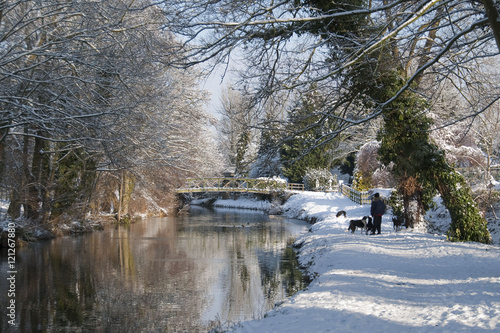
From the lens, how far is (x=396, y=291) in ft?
20.1

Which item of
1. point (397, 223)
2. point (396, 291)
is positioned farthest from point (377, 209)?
point (396, 291)

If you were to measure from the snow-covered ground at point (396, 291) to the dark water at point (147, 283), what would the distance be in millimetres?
1159

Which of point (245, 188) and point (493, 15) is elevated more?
point (493, 15)

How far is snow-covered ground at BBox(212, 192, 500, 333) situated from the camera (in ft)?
15.5

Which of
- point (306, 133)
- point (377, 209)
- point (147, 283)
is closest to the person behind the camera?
point (306, 133)

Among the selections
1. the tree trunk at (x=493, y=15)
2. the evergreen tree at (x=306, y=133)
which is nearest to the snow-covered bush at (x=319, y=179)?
the evergreen tree at (x=306, y=133)

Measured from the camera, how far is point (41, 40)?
1222 cm

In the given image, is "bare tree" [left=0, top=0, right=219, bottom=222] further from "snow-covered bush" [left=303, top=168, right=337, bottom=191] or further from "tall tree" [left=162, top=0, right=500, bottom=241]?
"snow-covered bush" [left=303, top=168, right=337, bottom=191]

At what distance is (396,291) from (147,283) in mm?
5608

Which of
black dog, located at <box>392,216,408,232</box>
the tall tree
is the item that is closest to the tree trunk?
the tall tree

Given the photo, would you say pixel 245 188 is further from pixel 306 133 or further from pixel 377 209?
pixel 306 133

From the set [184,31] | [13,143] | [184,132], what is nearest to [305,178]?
[184,132]

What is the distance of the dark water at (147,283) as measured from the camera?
7020 mm

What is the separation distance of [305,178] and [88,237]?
75.9 feet
